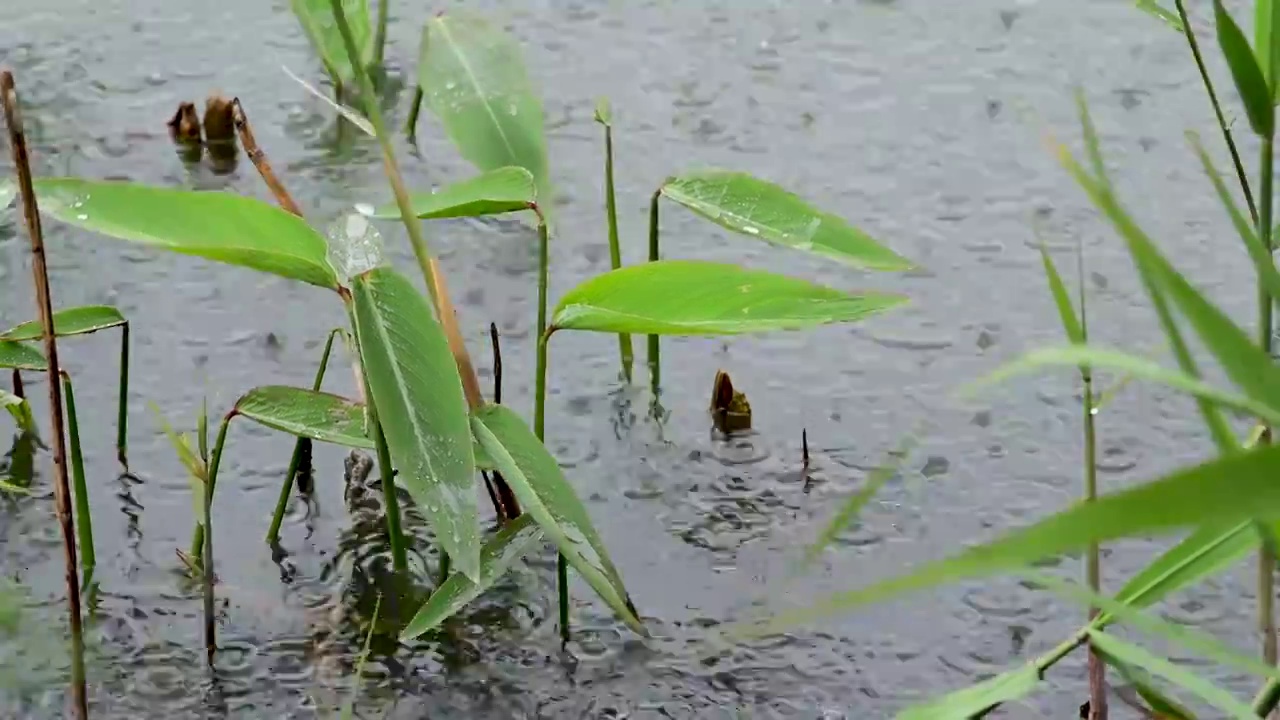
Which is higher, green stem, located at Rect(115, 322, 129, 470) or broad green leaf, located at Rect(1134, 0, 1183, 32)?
broad green leaf, located at Rect(1134, 0, 1183, 32)

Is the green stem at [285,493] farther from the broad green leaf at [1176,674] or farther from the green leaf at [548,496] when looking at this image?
the broad green leaf at [1176,674]

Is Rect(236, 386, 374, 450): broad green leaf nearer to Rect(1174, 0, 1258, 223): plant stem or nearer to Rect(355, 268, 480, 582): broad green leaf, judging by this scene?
Rect(355, 268, 480, 582): broad green leaf

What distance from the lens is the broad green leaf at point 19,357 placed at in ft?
3.57

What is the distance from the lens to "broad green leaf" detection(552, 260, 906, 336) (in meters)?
0.95

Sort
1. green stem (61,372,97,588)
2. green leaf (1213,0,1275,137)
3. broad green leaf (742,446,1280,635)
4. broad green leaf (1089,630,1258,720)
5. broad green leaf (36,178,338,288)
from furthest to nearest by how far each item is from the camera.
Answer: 1. green stem (61,372,97,588)
2. broad green leaf (36,178,338,288)
3. green leaf (1213,0,1275,137)
4. broad green leaf (1089,630,1258,720)
5. broad green leaf (742,446,1280,635)

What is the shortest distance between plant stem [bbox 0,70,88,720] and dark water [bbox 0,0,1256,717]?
11 cm

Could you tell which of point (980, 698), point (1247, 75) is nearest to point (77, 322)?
point (980, 698)

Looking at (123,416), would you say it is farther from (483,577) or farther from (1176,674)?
(1176,674)

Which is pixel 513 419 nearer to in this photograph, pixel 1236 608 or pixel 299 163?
pixel 1236 608

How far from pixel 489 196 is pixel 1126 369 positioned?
0.55 m

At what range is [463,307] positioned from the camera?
1520mm

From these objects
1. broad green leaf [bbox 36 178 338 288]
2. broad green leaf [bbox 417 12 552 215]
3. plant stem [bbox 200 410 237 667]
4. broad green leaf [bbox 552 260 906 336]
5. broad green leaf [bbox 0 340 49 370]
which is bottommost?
plant stem [bbox 200 410 237 667]

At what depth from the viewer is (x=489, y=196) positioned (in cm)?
102

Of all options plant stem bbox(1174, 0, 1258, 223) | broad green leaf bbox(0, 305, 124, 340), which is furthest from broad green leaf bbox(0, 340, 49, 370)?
plant stem bbox(1174, 0, 1258, 223)
